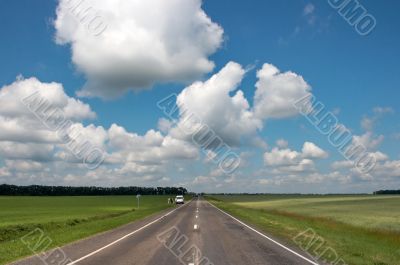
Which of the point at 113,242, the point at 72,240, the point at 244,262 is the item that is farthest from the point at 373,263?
the point at 72,240

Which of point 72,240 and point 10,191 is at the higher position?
point 10,191

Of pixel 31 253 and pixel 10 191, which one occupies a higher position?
pixel 10 191

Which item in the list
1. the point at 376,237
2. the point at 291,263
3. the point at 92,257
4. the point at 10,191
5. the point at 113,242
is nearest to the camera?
the point at 291,263

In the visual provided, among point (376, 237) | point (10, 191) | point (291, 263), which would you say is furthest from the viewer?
point (10, 191)

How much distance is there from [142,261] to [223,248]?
4226 mm

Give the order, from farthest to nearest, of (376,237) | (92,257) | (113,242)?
(376,237), (113,242), (92,257)

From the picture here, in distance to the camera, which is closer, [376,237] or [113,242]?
[113,242]

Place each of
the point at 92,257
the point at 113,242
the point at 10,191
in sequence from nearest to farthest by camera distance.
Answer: the point at 92,257 < the point at 113,242 < the point at 10,191

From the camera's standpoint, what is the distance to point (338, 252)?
16484mm

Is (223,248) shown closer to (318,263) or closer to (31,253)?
(318,263)

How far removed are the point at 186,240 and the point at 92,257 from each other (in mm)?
5818

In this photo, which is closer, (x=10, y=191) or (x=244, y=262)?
(x=244, y=262)

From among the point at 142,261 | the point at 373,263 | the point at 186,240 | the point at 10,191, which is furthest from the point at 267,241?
the point at 10,191

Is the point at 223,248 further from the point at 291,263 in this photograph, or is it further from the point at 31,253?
the point at 31,253
